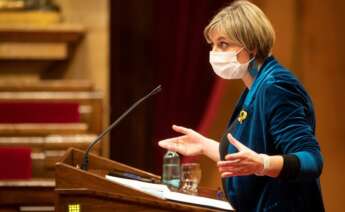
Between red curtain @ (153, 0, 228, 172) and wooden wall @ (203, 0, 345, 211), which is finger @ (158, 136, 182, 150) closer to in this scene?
red curtain @ (153, 0, 228, 172)

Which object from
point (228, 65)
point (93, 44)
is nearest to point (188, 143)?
point (228, 65)

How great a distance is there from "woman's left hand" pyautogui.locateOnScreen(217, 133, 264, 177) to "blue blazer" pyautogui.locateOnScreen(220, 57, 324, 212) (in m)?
0.11

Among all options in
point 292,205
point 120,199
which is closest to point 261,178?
point 292,205

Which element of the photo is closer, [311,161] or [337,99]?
[311,161]

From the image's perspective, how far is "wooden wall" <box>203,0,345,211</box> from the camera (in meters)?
4.47

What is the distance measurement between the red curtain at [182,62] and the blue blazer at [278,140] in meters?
2.03

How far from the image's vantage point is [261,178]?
82.5 inches

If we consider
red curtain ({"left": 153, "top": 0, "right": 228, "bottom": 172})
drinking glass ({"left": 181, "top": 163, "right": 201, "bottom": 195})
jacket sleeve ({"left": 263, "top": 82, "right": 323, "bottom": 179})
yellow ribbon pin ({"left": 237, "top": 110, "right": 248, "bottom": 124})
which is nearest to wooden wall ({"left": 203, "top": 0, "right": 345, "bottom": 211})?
red curtain ({"left": 153, "top": 0, "right": 228, "bottom": 172})

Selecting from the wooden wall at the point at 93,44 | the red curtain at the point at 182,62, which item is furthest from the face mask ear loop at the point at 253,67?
the wooden wall at the point at 93,44

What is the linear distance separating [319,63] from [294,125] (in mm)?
2622

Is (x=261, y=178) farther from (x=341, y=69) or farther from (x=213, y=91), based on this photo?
(x=341, y=69)

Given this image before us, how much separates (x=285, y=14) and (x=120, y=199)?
277cm

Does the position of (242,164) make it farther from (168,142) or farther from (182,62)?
(182,62)

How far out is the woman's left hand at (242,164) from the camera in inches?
73.9
